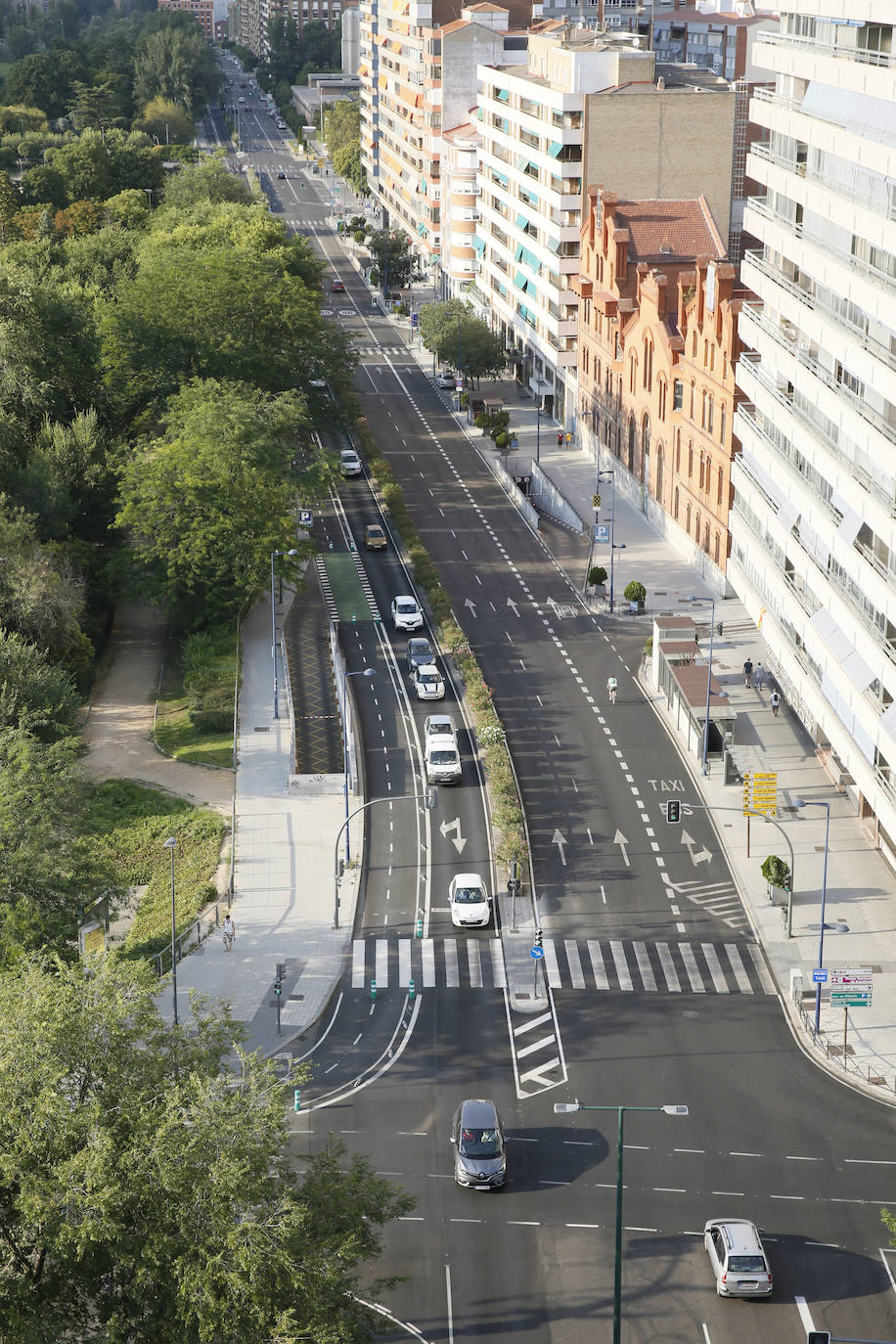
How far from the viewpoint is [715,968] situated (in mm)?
59688

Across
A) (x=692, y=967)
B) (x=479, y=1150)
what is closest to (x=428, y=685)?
(x=692, y=967)

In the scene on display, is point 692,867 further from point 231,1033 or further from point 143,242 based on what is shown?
point 143,242

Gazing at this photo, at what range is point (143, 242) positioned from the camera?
126m

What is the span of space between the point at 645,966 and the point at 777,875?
22.5ft

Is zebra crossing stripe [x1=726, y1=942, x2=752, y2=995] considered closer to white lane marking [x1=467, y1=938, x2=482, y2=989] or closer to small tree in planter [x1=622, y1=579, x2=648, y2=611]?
white lane marking [x1=467, y1=938, x2=482, y2=989]

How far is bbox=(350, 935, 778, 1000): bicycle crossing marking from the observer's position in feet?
193

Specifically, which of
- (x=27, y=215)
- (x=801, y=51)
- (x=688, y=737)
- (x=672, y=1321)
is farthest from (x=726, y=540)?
(x=27, y=215)

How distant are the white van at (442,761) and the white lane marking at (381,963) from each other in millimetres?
12711

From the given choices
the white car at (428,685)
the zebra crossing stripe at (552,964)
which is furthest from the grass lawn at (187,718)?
the zebra crossing stripe at (552,964)

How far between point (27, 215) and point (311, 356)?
152ft

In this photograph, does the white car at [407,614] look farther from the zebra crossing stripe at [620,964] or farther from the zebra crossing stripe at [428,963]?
the zebra crossing stripe at [620,964]

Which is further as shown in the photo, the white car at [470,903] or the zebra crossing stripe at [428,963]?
the white car at [470,903]

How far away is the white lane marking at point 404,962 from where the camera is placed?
2341 inches

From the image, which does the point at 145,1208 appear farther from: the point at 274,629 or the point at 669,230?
the point at 669,230
